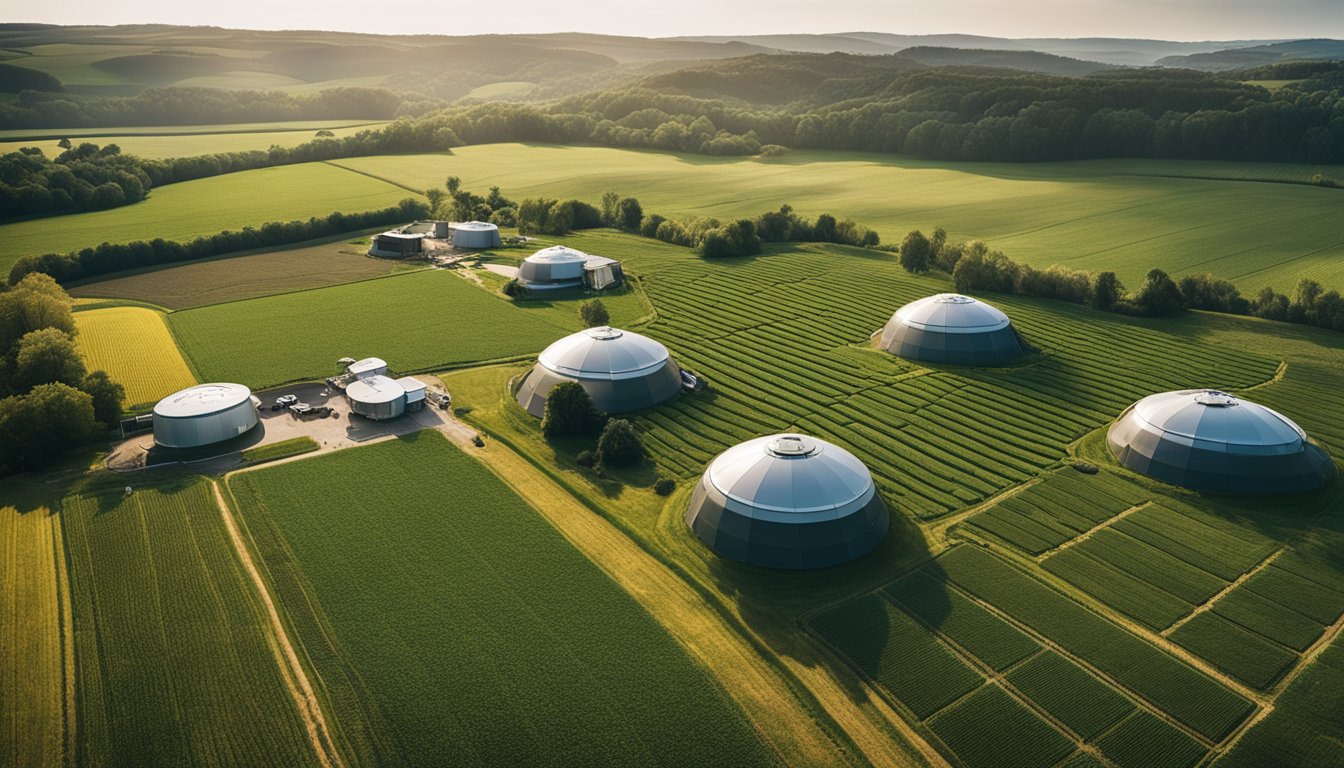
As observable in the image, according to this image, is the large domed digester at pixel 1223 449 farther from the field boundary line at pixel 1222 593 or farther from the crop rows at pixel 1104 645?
the crop rows at pixel 1104 645

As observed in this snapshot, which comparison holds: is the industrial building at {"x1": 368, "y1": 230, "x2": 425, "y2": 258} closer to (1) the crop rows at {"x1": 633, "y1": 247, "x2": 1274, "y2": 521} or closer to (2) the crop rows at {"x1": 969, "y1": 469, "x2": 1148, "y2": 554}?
(1) the crop rows at {"x1": 633, "y1": 247, "x2": 1274, "y2": 521}

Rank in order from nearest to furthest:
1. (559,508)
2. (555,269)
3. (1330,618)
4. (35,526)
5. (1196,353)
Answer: (1330,618), (35,526), (559,508), (1196,353), (555,269)

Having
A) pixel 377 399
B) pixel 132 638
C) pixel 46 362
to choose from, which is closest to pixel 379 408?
pixel 377 399

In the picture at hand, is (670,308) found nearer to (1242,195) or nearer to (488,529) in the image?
(488,529)

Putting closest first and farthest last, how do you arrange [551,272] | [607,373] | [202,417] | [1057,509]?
[1057,509], [202,417], [607,373], [551,272]

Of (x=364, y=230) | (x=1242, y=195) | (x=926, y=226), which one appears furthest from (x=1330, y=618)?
(x=364, y=230)

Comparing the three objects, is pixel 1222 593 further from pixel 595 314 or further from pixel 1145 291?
pixel 595 314

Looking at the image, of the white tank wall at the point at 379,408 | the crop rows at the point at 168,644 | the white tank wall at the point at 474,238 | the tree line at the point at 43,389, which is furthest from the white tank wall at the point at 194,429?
the white tank wall at the point at 474,238
